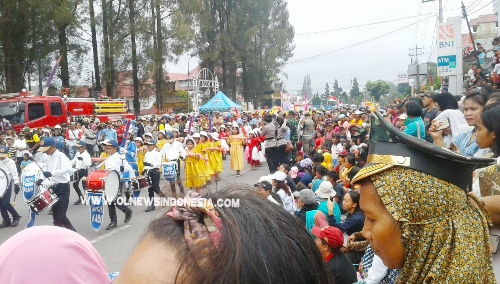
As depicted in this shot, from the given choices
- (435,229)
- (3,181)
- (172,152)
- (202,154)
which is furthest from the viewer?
(202,154)

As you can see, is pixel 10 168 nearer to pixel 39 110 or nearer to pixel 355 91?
pixel 39 110

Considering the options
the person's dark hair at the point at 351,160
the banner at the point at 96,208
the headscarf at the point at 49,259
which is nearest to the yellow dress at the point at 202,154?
the banner at the point at 96,208

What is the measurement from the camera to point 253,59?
41125 millimetres

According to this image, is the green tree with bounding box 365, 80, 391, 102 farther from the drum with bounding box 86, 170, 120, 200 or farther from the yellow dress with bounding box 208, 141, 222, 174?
the drum with bounding box 86, 170, 120, 200

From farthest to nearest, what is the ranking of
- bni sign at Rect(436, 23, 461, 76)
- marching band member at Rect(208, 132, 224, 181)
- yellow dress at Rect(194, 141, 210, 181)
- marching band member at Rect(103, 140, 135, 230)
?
1. marching band member at Rect(208, 132, 224, 181)
2. bni sign at Rect(436, 23, 461, 76)
3. yellow dress at Rect(194, 141, 210, 181)
4. marching band member at Rect(103, 140, 135, 230)

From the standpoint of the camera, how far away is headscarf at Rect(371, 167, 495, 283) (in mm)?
1090

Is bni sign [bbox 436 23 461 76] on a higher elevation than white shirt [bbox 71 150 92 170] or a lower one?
higher

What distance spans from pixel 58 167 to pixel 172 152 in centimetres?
357

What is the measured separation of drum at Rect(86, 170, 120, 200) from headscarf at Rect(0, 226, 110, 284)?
597 centimetres

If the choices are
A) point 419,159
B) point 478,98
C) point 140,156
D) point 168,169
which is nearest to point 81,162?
point 168,169

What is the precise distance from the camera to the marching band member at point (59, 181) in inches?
265

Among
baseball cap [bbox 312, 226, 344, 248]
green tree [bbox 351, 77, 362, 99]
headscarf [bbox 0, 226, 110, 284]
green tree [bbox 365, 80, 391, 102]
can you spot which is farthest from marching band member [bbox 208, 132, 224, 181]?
green tree [bbox 351, 77, 362, 99]

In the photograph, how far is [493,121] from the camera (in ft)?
7.97

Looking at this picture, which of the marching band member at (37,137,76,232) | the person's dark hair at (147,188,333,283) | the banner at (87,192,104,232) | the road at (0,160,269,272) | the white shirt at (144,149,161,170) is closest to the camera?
the person's dark hair at (147,188,333,283)
